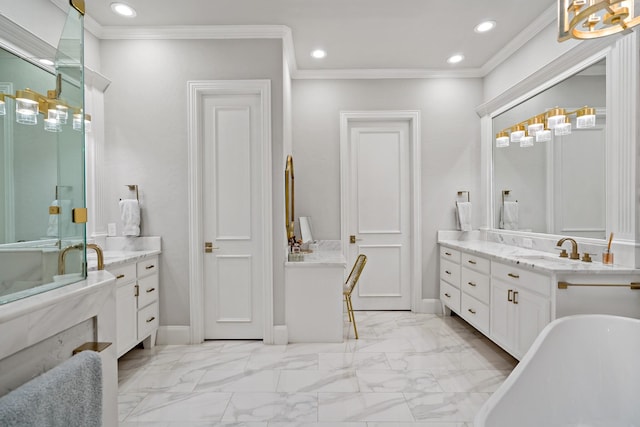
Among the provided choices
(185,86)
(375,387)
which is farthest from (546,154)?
(185,86)

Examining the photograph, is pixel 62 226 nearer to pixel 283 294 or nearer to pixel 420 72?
pixel 283 294

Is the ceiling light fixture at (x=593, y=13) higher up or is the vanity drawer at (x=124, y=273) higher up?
the ceiling light fixture at (x=593, y=13)

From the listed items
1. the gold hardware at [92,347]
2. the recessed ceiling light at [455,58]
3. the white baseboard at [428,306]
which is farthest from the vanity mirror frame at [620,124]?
the gold hardware at [92,347]

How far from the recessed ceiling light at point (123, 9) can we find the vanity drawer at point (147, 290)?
230 cm

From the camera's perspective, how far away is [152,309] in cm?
323

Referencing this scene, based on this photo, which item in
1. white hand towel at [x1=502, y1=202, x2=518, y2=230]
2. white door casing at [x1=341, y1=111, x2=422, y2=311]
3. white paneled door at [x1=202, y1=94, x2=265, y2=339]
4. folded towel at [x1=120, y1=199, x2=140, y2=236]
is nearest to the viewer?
folded towel at [x1=120, y1=199, x2=140, y2=236]

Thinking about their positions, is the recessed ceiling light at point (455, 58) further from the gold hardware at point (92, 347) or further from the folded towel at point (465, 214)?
the gold hardware at point (92, 347)

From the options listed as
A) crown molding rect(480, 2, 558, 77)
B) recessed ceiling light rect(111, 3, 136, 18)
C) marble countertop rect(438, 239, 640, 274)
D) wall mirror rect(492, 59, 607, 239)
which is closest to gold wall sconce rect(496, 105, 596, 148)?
wall mirror rect(492, 59, 607, 239)

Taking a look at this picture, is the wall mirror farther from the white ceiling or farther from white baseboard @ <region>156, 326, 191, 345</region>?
white baseboard @ <region>156, 326, 191, 345</region>

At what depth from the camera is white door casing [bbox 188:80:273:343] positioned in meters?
3.38

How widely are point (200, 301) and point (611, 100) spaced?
3707mm

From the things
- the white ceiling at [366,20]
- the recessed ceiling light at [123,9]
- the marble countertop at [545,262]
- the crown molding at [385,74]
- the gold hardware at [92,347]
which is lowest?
the gold hardware at [92,347]

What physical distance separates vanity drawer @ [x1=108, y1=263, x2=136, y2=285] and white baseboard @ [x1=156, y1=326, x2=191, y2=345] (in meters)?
0.72

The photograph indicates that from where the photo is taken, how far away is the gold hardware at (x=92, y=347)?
3.43 feet
